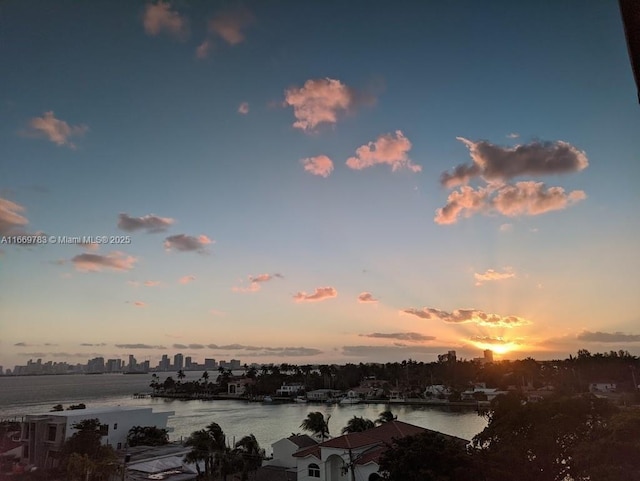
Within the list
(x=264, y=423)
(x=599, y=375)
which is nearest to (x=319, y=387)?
(x=264, y=423)

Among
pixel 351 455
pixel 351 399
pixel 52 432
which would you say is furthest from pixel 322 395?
pixel 351 455

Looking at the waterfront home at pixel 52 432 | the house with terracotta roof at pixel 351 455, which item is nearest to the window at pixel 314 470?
the house with terracotta roof at pixel 351 455

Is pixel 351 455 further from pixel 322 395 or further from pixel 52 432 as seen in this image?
pixel 322 395

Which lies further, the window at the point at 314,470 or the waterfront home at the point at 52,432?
the waterfront home at the point at 52,432

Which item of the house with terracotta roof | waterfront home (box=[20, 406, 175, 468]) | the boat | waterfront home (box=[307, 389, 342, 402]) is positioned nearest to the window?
the house with terracotta roof

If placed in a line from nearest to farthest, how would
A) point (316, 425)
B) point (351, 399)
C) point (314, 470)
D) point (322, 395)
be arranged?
point (314, 470), point (316, 425), point (351, 399), point (322, 395)

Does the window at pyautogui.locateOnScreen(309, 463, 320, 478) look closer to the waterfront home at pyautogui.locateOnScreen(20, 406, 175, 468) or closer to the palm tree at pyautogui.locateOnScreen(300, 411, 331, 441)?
the palm tree at pyautogui.locateOnScreen(300, 411, 331, 441)

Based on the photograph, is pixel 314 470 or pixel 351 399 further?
pixel 351 399

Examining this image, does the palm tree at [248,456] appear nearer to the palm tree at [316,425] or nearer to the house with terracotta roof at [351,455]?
the house with terracotta roof at [351,455]

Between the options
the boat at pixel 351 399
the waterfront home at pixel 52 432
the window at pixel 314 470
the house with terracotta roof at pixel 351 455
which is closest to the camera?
the house with terracotta roof at pixel 351 455
